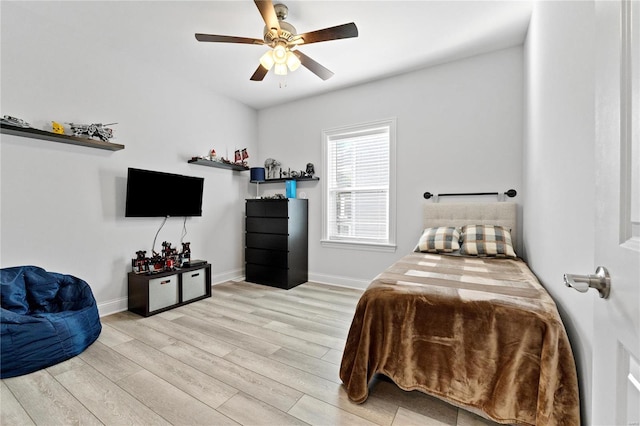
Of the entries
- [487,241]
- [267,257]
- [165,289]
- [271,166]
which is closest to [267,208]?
[267,257]

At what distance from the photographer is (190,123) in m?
3.62

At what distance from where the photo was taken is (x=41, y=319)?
188 centimetres

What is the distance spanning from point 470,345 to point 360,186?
2710 mm

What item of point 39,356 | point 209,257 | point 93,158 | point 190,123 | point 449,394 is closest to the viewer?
point 449,394

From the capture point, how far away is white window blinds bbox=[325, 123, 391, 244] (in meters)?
3.64

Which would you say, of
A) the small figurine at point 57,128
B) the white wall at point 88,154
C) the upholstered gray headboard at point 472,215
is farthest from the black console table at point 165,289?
the upholstered gray headboard at point 472,215

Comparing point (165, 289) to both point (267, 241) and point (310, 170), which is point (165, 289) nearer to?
point (267, 241)

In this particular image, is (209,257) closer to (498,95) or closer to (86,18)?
(86,18)

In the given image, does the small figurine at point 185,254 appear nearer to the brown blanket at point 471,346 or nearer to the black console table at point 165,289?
the black console table at point 165,289

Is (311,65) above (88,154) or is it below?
above

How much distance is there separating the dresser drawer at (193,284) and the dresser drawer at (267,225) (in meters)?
1.01

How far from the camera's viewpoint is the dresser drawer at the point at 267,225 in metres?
3.78

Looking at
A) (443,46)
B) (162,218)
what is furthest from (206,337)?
(443,46)

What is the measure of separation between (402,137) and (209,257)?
3.18 m
